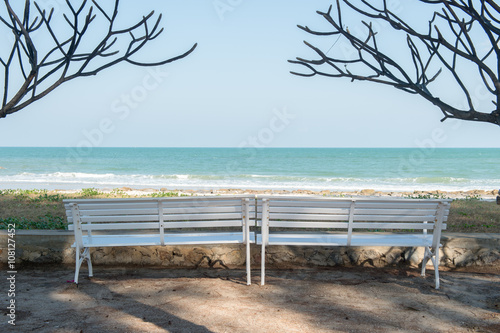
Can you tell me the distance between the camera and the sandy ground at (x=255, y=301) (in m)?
3.29

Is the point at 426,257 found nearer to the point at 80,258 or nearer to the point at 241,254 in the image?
the point at 241,254

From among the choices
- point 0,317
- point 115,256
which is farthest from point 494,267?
point 0,317

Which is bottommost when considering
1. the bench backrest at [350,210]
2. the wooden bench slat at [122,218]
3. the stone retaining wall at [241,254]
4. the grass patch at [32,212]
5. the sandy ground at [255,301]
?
the sandy ground at [255,301]

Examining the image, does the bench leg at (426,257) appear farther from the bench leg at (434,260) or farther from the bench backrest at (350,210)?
the bench backrest at (350,210)

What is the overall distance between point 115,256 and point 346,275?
8.45ft

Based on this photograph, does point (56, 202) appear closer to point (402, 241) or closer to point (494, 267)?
point (402, 241)

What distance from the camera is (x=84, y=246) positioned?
4.36 metres

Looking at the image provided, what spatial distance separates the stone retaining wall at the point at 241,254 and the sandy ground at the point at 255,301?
116 mm

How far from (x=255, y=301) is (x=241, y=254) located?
3.82ft

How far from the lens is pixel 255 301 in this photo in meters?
3.81

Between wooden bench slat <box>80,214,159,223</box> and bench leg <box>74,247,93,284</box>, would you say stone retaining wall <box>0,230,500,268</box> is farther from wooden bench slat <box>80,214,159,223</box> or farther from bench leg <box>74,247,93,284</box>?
wooden bench slat <box>80,214,159,223</box>

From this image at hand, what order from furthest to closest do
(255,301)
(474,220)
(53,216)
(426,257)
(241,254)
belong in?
1. (53,216)
2. (474,220)
3. (241,254)
4. (426,257)
5. (255,301)

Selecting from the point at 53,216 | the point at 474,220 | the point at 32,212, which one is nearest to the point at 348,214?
the point at 474,220

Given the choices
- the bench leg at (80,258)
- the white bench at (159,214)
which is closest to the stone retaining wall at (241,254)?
the bench leg at (80,258)
